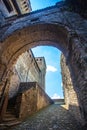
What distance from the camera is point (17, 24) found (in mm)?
6148

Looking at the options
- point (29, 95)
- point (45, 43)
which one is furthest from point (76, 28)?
point (29, 95)

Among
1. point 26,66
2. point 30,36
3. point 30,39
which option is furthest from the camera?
point 26,66

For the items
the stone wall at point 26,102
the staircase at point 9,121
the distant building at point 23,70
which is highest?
the distant building at point 23,70

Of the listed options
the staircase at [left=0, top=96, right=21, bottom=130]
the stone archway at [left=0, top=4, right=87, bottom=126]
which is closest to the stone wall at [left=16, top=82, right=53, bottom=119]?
the staircase at [left=0, top=96, right=21, bottom=130]

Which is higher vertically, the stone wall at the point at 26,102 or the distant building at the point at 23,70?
the distant building at the point at 23,70

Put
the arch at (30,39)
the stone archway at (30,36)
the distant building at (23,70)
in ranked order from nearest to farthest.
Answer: the stone archway at (30,36) → the arch at (30,39) → the distant building at (23,70)

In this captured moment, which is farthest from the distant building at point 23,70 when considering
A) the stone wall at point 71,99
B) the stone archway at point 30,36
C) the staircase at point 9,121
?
the stone wall at point 71,99

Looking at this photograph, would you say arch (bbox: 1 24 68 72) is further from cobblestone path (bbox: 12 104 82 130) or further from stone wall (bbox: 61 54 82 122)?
cobblestone path (bbox: 12 104 82 130)

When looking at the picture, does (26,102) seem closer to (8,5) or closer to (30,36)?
(30,36)

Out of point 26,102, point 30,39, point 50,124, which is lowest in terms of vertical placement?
point 50,124

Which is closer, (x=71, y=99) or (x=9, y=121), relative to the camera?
(x=9, y=121)

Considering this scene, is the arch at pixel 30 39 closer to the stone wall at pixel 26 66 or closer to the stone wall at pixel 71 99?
the stone wall at pixel 71 99

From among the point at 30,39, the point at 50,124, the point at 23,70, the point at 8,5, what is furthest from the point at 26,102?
the point at 8,5

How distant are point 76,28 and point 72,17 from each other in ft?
2.97
